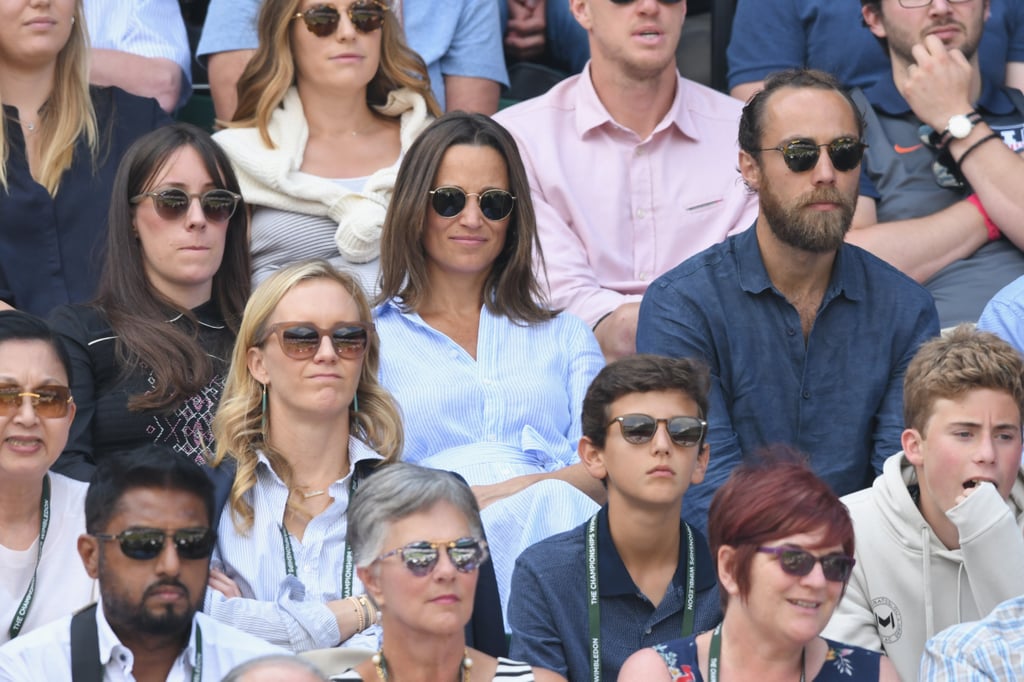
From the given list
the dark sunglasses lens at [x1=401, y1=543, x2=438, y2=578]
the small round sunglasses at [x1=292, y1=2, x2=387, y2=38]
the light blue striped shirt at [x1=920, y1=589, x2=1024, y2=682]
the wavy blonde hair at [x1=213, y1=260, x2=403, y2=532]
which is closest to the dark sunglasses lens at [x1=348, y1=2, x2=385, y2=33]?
the small round sunglasses at [x1=292, y1=2, x2=387, y2=38]

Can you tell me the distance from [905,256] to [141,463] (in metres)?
2.70

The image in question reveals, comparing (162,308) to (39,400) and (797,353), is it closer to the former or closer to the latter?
(39,400)

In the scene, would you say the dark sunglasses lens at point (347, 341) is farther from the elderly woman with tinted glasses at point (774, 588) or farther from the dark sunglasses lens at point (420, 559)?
the elderly woman with tinted glasses at point (774, 588)

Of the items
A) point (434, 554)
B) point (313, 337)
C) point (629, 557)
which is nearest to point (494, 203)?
point (313, 337)

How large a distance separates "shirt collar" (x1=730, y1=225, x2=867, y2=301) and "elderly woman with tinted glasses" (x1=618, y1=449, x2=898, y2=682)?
3.60 feet

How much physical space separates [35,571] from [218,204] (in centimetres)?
123

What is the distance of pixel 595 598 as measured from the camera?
3770 mm

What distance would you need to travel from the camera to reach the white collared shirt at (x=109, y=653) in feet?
10.9

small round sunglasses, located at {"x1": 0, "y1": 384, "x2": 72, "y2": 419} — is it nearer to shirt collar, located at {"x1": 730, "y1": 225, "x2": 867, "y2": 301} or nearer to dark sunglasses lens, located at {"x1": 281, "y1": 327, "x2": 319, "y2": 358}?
dark sunglasses lens, located at {"x1": 281, "y1": 327, "x2": 319, "y2": 358}

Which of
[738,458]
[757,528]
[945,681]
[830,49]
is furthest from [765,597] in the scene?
[830,49]

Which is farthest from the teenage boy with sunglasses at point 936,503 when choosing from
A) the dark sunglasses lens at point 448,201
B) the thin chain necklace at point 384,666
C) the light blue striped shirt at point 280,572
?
the dark sunglasses lens at point 448,201

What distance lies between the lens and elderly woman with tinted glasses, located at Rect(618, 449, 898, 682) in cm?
332

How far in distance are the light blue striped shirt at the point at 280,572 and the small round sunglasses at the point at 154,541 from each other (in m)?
0.39

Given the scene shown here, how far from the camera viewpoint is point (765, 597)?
3.33 m
